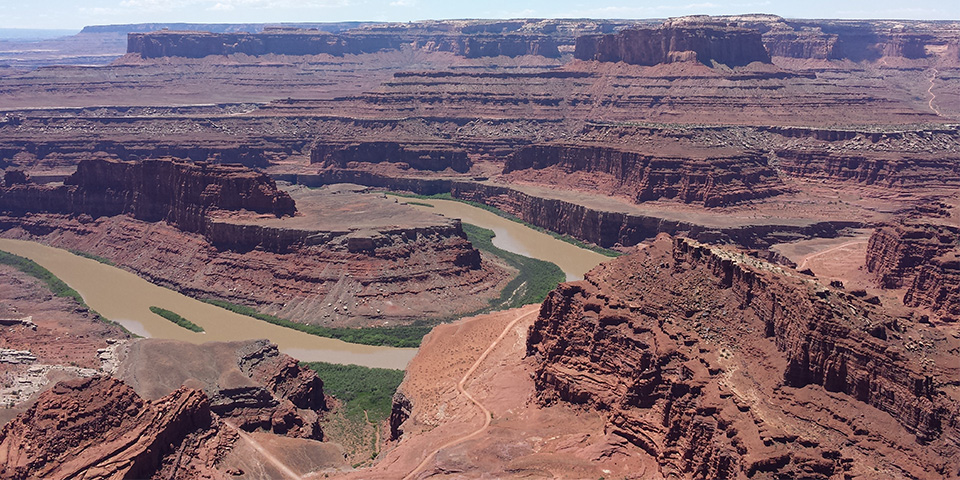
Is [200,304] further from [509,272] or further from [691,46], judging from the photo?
[691,46]

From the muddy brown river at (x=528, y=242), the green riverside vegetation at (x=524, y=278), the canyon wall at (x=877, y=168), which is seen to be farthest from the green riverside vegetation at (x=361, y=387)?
the canyon wall at (x=877, y=168)

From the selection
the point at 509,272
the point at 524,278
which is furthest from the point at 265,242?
the point at 524,278

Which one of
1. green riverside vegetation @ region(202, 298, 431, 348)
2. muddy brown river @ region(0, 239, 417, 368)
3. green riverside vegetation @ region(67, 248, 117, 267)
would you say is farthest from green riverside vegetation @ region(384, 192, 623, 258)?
green riverside vegetation @ region(67, 248, 117, 267)

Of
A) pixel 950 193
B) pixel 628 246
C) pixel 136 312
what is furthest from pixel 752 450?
pixel 950 193

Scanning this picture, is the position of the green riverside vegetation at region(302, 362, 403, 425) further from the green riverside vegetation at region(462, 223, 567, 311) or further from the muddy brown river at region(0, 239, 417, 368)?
A: the green riverside vegetation at region(462, 223, 567, 311)

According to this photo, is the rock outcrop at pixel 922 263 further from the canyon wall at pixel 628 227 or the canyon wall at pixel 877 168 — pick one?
the canyon wall at pixel 877 168

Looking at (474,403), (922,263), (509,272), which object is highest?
(922,263)

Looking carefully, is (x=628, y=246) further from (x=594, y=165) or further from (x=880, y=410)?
(x=880, y=410)
